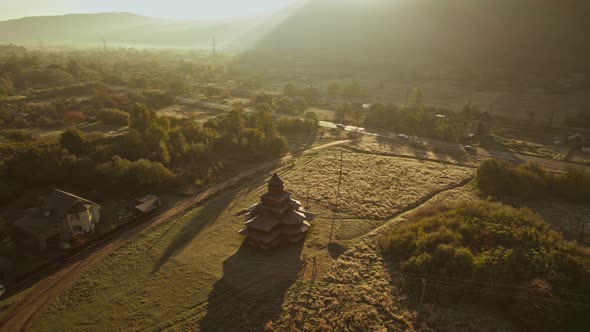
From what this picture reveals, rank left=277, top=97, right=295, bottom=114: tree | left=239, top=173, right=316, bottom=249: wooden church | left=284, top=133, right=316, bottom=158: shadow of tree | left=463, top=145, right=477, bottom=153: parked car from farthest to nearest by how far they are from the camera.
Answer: left=277, top=97, right=295, bottom=114: tree → left=284, top=133, right=316, bottom=158: shadow of tree → left=463, top=145, right=477, bottom=153: parked car → left=239, top=173, right=316, bottom=249: wooden church

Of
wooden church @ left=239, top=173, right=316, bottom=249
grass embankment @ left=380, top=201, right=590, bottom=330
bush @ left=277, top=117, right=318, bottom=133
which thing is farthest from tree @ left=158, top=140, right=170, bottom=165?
grass embankment @ left=380, top=201, right=590, bottom=330

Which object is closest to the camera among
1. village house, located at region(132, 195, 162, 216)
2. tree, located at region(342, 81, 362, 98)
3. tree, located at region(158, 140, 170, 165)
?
village house, located at region(132, 195, 162, 216)

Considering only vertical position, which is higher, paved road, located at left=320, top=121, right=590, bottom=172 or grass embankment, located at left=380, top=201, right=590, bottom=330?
paved road, located at left=320, top=121, right=590, bottom=172

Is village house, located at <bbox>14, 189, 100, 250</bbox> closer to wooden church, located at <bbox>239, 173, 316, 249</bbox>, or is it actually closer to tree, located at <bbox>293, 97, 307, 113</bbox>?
wooden church, located at <bbox>239, 173, 316, 249</bbox>

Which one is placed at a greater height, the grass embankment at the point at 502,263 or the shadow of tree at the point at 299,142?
the shadow of tree at the point at 299,142

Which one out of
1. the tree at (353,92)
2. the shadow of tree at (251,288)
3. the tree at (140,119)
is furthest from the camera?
the tree at (353,92)

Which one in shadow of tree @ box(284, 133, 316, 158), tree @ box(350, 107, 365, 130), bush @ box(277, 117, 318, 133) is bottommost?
shadow of tree @ box(284, 133, 316, 158)

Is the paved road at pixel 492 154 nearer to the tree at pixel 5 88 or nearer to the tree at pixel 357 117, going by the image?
the tree at pixel 357 117

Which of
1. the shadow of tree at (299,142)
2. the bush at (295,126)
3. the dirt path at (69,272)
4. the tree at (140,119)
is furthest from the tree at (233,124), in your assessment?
the dirt path at (69,272)

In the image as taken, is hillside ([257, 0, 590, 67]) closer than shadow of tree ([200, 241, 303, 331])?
No
